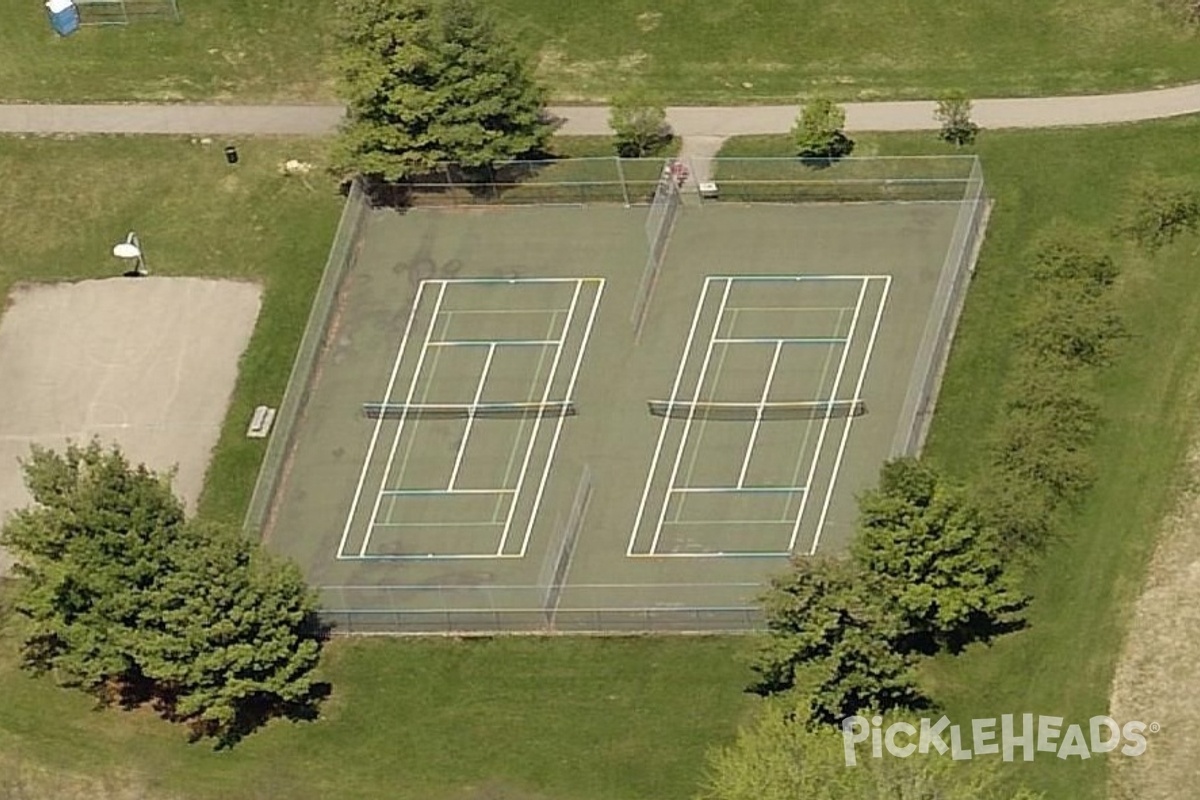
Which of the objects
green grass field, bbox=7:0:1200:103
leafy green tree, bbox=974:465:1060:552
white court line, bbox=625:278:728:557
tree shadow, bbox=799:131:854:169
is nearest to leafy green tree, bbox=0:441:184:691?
white court line, bbox=625:278:728:557

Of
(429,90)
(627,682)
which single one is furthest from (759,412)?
(429,90)

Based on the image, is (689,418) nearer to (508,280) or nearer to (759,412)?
(759,412)

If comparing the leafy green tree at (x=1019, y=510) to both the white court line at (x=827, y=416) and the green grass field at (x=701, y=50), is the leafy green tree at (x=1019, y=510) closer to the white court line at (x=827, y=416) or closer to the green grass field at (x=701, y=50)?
the white court line at (x=827, y=416)

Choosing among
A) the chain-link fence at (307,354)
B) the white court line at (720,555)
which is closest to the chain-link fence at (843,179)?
the chain-link fence at (307,354)

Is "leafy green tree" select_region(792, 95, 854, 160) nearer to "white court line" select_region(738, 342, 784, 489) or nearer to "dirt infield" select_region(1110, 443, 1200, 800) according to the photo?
"white court line" select_region(738, 342, 784, 489)

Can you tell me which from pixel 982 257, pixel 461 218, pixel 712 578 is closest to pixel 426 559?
pixel 712 578

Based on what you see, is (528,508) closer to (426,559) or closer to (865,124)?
(426,559)
